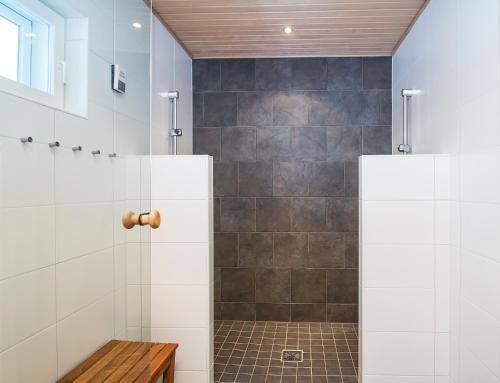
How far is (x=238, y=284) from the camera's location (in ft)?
11.3

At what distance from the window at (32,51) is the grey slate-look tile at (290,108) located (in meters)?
2.65

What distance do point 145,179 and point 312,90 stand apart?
225cm

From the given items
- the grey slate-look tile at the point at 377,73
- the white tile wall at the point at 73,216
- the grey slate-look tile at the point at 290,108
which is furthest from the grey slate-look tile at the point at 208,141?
the white tile wall at the point at 73,216

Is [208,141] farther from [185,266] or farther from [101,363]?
[101,363]

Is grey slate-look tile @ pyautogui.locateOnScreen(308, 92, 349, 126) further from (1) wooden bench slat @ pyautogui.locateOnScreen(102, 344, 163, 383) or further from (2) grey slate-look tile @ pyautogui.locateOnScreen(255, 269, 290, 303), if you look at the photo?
(1) wooden bench slat @ pyautogui.locateOnScreen(102, 344, 163, 383)

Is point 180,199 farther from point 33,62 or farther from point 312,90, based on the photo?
point 312,90

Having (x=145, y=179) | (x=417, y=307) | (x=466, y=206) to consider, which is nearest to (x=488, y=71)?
(x=466, y=206)

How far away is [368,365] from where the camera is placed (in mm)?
1983

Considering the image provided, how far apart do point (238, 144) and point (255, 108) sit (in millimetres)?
366

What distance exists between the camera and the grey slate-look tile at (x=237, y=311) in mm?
3436

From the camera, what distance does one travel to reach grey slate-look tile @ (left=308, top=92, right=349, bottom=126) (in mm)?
3367

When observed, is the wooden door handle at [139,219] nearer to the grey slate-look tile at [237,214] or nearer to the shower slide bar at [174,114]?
the shower slide bar at [174,114]

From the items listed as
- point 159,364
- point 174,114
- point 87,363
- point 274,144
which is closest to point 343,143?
point 274,144

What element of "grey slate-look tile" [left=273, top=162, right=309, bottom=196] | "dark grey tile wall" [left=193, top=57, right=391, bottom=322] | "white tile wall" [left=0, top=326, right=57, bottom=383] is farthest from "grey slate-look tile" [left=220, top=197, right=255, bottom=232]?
"white tile wall" [left=0, top=326, right=57, bottom=383]
